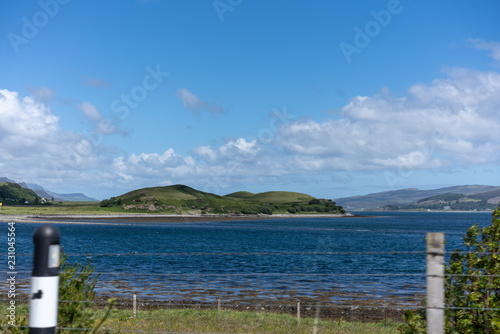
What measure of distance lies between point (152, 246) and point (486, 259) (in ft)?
280

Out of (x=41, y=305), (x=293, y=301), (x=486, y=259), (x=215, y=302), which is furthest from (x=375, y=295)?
(x=41, y=305)

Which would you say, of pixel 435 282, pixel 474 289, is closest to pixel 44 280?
pixel 435 282

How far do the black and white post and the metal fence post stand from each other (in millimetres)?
4668

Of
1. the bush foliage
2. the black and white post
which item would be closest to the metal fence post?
the bush foliage

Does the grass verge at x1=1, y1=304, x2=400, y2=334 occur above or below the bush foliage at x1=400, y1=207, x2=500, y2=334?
below

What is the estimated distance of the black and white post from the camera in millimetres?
4992

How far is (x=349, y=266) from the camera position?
57.2 m

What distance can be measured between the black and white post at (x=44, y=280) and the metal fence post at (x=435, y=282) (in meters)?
4.67

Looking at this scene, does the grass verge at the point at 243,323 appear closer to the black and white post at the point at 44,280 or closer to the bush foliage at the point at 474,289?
the bush foliage at the point at 474,289

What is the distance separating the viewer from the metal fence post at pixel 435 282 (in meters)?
6.23

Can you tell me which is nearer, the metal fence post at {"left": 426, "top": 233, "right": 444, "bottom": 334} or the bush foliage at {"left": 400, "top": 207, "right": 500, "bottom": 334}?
the metal fence post at {"left": 426, "top": 233, "right": 444, "bottom": 334}

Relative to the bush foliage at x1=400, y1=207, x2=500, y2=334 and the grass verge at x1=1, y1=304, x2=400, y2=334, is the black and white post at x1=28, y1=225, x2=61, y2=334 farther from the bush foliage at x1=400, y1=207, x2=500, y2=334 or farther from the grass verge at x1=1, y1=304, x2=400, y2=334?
the grass verge at x1=1, y1=304, x2=400, y2=334

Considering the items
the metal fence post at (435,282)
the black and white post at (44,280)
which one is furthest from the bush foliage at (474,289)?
the black and white post at (44,280)

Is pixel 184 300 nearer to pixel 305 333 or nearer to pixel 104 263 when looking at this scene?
pixel 305 333
